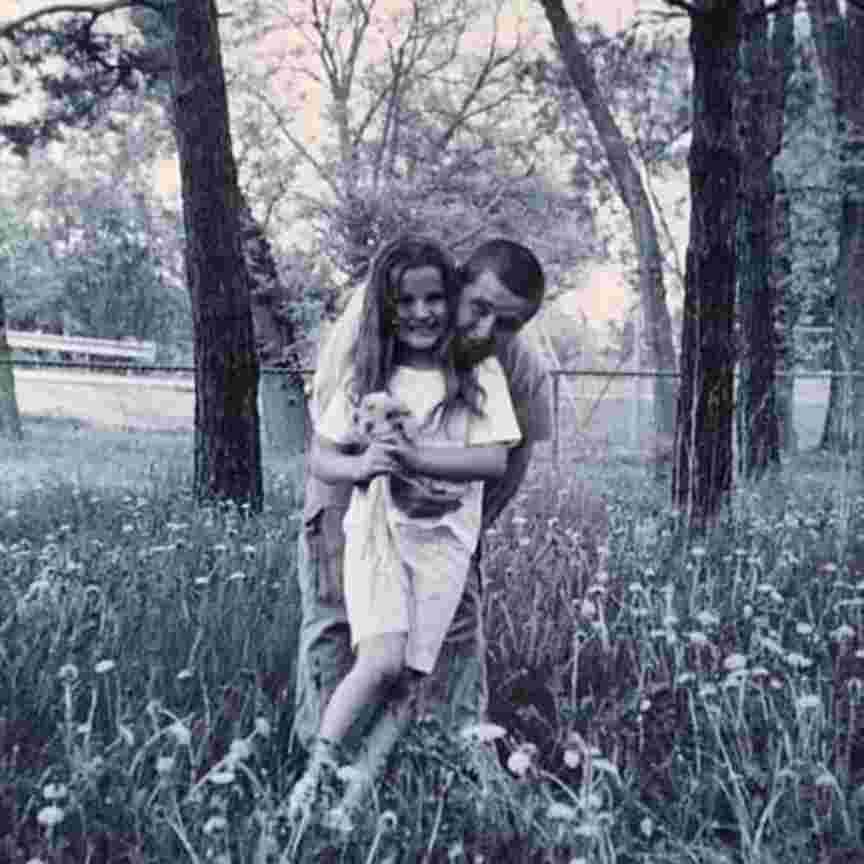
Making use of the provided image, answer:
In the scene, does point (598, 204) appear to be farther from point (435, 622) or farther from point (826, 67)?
point (435, 622)

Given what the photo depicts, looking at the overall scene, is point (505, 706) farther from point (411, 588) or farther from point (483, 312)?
point (483, 312)

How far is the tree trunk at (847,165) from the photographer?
18625 mm

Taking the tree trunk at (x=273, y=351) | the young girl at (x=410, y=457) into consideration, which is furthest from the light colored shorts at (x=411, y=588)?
the tree trunk at (x=273, y=351)

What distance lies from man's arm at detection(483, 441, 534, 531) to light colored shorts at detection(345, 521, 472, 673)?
0.30m

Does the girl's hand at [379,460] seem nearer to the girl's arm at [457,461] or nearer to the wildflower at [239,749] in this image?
the girl's arm at [457,461]

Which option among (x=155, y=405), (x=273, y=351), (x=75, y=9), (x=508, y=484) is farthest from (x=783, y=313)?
(x=508, y=484)

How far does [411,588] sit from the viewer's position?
3.64m

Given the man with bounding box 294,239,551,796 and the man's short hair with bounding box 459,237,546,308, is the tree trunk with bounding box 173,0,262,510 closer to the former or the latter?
the man with bounding box 294,239,551,796

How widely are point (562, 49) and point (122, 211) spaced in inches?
1096

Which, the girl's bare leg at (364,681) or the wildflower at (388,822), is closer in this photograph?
the wildflower at (388,822)

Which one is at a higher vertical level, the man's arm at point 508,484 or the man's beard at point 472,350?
the man's beard at point 472,350

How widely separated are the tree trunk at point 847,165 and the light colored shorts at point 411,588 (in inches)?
601

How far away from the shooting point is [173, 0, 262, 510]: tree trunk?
8.95 metres

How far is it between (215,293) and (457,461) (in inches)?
229
